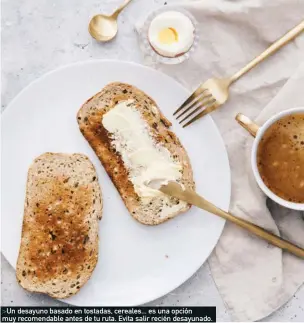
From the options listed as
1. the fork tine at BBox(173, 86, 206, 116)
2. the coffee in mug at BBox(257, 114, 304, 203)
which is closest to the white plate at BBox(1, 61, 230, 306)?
Answer: the fork tine at BBox(173, 86, 206, 116)

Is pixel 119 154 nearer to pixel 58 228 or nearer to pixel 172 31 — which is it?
pixel 58 228

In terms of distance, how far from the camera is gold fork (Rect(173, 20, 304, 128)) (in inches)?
83.7

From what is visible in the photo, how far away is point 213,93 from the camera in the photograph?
2150 mm

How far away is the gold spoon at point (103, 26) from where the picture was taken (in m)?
2.18

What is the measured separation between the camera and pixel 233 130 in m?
2.20

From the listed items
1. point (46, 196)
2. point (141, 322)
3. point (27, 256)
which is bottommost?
point (141, 322)

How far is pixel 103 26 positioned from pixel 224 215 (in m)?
0.74

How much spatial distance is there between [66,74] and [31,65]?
0.16 m

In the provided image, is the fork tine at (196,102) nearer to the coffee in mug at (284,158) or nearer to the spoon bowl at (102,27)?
the coffee in mug at (284,158)

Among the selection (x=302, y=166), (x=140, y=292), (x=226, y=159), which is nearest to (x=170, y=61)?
(x=226, y=159)

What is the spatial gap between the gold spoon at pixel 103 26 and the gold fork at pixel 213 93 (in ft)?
1.14

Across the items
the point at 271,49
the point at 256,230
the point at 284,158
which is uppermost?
the point at 271,49

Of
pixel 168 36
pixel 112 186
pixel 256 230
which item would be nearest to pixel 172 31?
pixel 168 36

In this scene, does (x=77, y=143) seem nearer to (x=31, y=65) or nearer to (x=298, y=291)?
(x=31, y=65)
